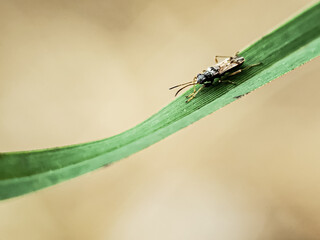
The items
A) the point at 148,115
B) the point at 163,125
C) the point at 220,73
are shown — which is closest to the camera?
the point at 163,125

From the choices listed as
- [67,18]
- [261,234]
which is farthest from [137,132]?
[67,18]

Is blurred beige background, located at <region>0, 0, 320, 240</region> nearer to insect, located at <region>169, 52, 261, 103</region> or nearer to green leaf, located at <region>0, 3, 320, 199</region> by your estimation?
insect, located at <region>169, 52, 261, 103</region>

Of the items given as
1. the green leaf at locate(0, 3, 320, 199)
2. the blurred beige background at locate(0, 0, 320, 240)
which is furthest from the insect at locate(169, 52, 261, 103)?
the blurred beige background at locate(0, 0, 320, 240)

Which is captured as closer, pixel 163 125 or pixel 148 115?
pixel 163 125

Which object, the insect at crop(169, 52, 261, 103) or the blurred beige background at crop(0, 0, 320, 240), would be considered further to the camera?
the blurred beige background at crop(0, 0, 320, 240)

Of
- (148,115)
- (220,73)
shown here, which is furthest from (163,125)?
(148,115)

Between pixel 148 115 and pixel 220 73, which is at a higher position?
pixel 148 115

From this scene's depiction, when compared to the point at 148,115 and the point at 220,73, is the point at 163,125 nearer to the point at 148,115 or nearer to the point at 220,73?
the point at 220,73

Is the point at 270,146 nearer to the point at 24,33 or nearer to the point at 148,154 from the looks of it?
the point at 148,154
